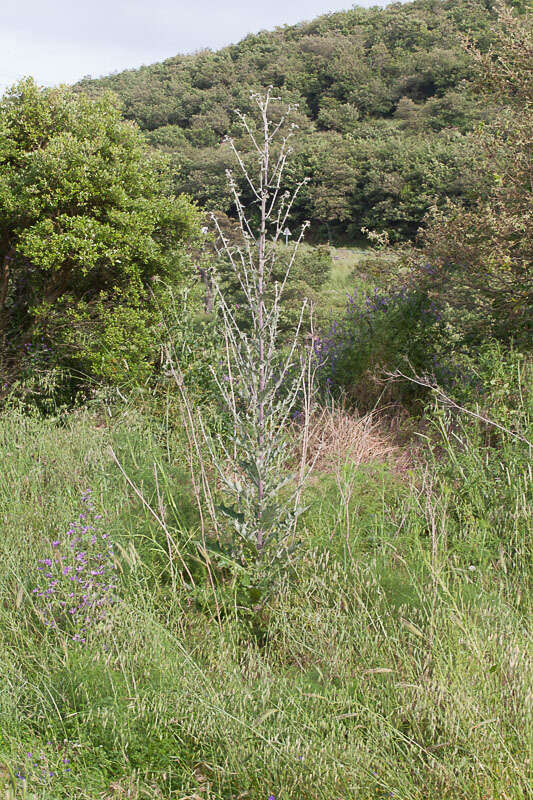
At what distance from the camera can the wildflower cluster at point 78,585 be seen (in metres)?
2.22

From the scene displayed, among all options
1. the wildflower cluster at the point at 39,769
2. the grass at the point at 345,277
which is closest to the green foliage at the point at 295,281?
the grass at the point at 345,277

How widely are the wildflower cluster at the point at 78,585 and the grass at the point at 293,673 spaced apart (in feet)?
0.24

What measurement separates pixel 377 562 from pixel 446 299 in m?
2.99

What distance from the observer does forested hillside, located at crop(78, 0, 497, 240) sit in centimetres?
2453

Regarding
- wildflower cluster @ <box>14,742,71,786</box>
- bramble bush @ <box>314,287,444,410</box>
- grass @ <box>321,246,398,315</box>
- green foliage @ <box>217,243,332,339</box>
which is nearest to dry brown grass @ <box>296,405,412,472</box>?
bramble bush @ <box>314,287,444,410</box>

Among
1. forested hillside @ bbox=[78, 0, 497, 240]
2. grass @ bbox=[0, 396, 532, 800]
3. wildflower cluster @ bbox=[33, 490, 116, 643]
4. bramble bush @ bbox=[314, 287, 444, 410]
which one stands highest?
forested hillside @ bbox=[78, 0, 497, 240]

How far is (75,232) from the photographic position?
527 centimetres

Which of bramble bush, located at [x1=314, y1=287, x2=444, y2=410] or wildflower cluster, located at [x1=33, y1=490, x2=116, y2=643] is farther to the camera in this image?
bramble bush, located at [x1=314, y1=287, x2=444, y2=410]

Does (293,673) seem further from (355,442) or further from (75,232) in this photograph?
(75,232)

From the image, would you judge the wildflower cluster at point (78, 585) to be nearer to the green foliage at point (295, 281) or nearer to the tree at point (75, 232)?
the tree at point (75, 232)

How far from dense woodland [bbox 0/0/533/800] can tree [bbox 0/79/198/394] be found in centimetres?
3

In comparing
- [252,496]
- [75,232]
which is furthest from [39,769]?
[75,232]

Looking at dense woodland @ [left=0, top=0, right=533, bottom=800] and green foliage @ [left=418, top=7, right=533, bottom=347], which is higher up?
green foliage @ [left=418, top=7, right=533, bottom=347]

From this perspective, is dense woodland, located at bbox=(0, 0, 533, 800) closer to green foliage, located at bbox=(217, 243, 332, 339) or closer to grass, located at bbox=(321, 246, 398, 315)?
grass, located at bbox=(321, 246, 398, 315)
